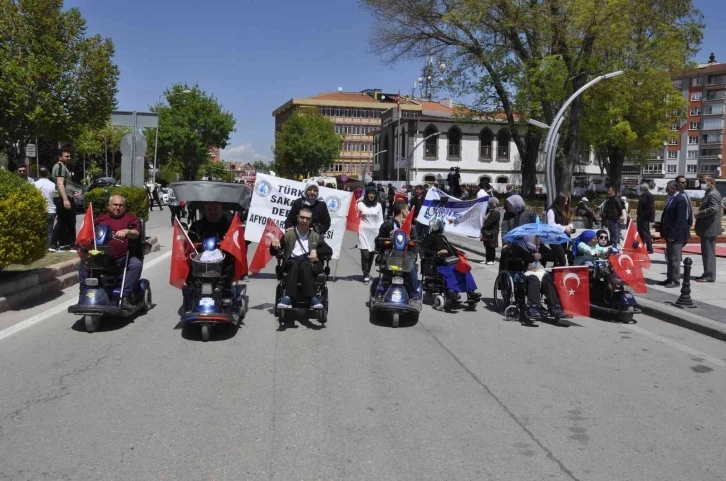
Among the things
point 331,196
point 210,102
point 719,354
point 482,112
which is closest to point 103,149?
point 210,102

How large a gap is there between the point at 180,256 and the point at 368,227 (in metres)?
5.09

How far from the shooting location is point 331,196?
38.0 ft

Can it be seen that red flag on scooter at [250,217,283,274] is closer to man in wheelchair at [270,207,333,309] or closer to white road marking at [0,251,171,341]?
man in wheelchair at [270,207,333,309]

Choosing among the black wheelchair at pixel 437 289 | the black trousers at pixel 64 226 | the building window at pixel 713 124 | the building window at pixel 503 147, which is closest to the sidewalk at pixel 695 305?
the black wheelchair at pixel 437 289

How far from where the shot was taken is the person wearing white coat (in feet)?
39.8

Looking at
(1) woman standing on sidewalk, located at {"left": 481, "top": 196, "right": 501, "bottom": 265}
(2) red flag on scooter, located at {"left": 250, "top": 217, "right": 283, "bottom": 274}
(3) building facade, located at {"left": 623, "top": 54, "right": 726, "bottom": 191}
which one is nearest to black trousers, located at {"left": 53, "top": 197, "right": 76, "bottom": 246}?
(2) red flag on scooter, located at {"left": 250, "top": 217, "right": 283, "bottom": 274}

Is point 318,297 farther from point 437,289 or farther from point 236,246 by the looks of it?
point 437,289

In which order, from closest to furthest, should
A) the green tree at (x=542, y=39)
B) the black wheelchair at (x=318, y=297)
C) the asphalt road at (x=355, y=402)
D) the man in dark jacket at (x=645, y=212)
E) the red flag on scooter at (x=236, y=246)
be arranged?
the asphalt road at (x=355, y=402) < the red flag on scooter at (x=236, y=246) < the black wheelchair at (x=318, y=297) < the man in dark jacket at (x=645, y=212) < the green tree at (x=542, y=39)

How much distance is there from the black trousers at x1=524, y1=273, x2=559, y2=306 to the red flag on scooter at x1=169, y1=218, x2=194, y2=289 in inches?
172

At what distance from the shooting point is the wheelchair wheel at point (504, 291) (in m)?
9.17

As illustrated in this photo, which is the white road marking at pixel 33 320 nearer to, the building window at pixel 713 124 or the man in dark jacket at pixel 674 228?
the man in dark jacket at pixel 674 228

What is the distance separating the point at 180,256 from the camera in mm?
7559

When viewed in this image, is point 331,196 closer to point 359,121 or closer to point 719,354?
point 719,354

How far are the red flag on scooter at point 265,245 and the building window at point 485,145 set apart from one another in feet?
228
